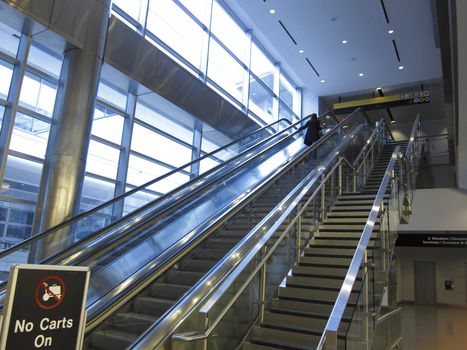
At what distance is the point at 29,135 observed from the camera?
23.9 feet

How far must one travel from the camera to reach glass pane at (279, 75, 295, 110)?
16.9 metres

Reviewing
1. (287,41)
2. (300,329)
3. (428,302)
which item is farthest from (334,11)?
(428,302)

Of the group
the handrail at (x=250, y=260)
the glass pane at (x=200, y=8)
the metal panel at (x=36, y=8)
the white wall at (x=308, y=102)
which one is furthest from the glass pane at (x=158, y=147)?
the white wall at (x=308, y=102)

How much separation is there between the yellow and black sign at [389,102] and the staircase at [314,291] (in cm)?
987

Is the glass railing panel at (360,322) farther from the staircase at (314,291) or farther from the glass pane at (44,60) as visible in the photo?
the glass pane at (44,60)

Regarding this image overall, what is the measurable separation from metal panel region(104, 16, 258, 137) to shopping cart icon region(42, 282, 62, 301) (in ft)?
21.4

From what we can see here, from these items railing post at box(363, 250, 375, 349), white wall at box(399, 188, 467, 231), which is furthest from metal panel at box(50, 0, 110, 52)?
white wall at box(399, 188, 467, 231)

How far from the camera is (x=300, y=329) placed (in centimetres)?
400

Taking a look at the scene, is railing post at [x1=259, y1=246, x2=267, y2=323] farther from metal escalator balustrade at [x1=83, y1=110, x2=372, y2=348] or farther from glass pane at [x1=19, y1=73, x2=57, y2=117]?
glass pane at [x1=19, y1=73, x2=57, y2=117]

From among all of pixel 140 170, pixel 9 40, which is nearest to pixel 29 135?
pixel 9 40

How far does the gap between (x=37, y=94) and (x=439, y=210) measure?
36.6ft

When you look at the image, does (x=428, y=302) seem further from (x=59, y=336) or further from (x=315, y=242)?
(x=59, y=336)

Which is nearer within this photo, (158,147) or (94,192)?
(94,192)

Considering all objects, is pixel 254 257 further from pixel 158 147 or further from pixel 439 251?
pixel 439 251
